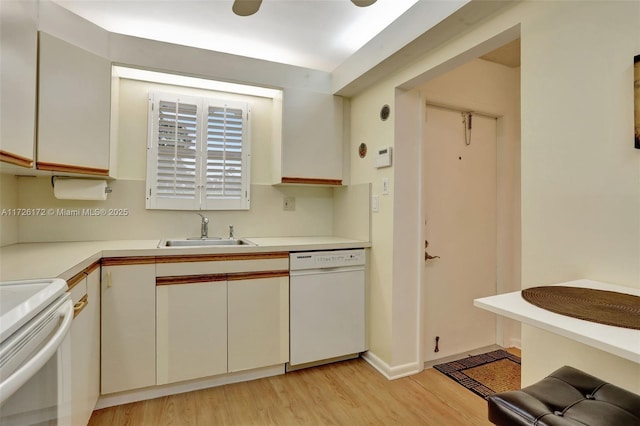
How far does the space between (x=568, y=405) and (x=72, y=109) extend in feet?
9.02

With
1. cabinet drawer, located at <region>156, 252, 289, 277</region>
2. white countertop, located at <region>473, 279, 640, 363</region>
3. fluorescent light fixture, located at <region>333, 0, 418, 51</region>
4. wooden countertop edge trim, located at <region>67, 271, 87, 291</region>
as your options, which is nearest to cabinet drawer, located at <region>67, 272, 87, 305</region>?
wooden countertop edge trim, located at <region>67, 271, 87, 291</region>

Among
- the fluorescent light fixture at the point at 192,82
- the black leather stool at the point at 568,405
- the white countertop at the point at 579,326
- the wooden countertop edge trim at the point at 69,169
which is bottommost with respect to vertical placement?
the black leather stool at the point at 568,405

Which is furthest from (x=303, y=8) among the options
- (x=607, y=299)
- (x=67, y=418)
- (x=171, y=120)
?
(x=67, y=418)

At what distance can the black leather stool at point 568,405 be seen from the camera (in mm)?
853

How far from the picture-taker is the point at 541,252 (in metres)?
1.38

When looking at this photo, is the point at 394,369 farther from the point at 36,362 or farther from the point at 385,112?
the point at 36,362

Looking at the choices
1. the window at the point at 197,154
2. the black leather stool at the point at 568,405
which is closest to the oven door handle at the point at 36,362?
the black leather stool at the point at 568,405

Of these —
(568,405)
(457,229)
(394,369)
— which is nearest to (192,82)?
(457,229)

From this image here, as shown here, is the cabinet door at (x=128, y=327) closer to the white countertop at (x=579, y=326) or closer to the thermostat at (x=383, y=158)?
the thermostat at (x=383, y=158)

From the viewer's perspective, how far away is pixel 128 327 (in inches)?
76.2

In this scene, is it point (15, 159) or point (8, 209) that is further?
point (8, 209)

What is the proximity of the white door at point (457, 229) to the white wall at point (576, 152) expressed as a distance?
102 centimetres

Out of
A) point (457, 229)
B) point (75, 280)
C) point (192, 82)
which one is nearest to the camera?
point (75, 280)

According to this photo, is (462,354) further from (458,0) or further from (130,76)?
(130,76)
